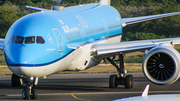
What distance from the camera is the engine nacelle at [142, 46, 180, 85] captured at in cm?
1517

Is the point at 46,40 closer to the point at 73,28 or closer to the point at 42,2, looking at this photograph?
the point at 73,28

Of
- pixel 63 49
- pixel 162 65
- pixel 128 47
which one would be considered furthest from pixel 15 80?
pixel 162 65

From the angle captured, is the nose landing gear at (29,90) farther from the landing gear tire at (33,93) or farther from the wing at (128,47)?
the wing at (128,47)

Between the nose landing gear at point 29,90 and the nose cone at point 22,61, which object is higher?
the nose cone at point 22,61

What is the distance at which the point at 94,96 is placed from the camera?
53.6ft

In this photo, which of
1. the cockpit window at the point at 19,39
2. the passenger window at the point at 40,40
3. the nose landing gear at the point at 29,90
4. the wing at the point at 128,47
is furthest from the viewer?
the wing at the point at 128,47

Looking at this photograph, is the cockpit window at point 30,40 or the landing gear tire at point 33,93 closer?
the cockpit window at point 30,40

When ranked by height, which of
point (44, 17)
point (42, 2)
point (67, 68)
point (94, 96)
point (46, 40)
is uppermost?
point (42, 2)

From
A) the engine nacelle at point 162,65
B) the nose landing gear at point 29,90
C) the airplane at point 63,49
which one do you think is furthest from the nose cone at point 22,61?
the engine nacelle at point 162,65

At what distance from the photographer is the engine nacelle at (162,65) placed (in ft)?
49.8

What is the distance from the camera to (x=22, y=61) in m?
13.8

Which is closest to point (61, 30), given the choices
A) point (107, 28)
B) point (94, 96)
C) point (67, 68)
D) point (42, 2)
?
point (67, 68)

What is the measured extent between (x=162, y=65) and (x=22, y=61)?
604cm

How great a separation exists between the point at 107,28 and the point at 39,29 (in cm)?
706
